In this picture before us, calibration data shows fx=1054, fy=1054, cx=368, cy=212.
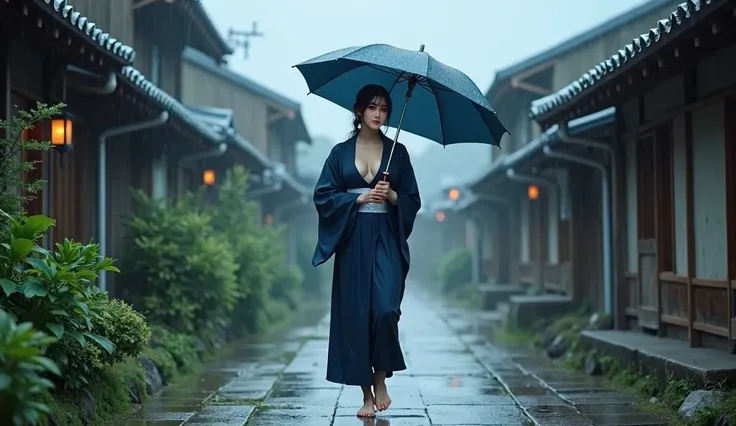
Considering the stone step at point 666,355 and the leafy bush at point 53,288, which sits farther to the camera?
the stone step at point 666,355

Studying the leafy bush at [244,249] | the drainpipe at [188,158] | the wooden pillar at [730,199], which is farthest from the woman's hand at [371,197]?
the drainpipe at [188,158]

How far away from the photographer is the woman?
6.97 meters

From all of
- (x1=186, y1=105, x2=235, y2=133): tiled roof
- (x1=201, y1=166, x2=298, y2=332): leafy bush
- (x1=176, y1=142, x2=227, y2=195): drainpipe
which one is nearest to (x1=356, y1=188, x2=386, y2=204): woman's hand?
(x1=201, y1=166, x2=298, y2=332): leafy bush

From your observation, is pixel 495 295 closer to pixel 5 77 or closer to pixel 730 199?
pixel 730 199

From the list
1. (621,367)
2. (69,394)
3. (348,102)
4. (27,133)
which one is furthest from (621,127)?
(69,394)

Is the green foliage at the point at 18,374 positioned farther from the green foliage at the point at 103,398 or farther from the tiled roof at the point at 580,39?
the tiled roof at the point at 580,39

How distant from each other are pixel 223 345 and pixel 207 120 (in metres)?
6.10

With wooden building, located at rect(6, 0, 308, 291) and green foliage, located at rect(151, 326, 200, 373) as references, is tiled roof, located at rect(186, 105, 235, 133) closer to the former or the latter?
wooden building, located at rect(6, 0, 308, 291)

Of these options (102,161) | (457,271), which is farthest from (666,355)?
(457,271)

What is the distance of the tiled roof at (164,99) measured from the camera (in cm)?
1041

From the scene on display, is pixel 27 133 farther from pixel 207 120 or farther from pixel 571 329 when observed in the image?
pixel 207 120

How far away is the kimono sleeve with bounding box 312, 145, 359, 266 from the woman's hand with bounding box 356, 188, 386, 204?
5 cm

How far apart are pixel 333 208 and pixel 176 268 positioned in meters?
5.33

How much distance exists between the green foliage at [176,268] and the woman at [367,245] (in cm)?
485
